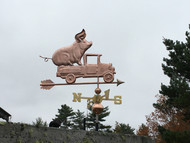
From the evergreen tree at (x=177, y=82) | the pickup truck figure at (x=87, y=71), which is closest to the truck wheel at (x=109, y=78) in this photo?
the pickup truck figure at (x=87, y=71)

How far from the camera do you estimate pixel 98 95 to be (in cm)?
1227

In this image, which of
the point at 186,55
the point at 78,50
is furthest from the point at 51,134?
the point at 186,55

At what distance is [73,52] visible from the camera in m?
13.1

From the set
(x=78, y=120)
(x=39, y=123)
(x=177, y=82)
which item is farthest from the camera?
(x=78, y=120)

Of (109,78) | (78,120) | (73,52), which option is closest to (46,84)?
(73,52)

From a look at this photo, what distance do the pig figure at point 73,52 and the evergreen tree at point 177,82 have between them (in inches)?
212

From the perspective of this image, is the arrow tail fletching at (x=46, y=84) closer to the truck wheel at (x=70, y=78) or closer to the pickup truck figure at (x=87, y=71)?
the pickup truck figure at (x=87, y=71)

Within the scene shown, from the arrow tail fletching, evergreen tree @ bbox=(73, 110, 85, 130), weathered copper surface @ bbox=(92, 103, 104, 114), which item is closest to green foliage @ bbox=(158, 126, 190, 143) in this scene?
weathered copper surface @ bbox=(92, 103, 104, 114)

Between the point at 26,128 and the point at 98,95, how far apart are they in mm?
3506

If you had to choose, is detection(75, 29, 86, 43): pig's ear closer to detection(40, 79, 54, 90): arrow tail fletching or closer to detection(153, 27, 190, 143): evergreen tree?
detection(40, 79, 54, 90): arrow tail fletching

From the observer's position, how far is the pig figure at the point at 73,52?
13.0m

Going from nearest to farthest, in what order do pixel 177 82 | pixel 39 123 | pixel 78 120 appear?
1. pixel 39 123
2. pixel 177 82
3. pixel 78 120

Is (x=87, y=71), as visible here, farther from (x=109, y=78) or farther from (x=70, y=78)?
(x=109, y=78)

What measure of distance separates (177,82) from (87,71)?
581 centimetres
